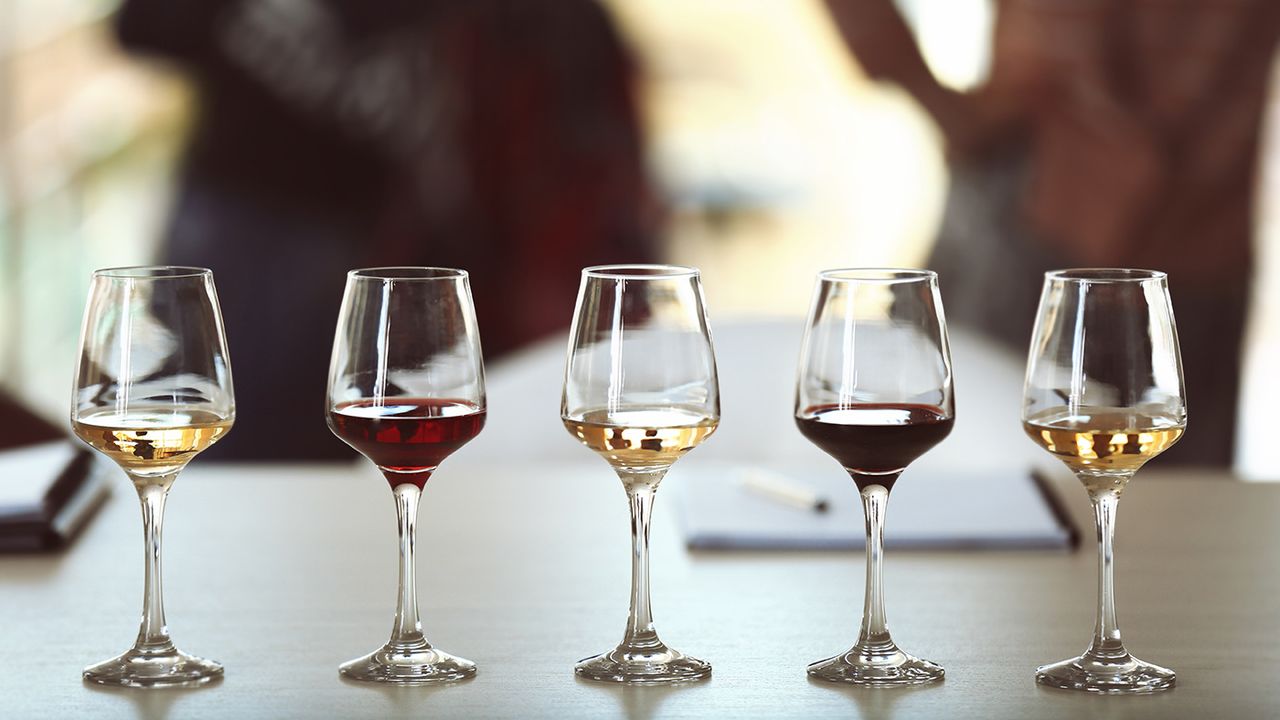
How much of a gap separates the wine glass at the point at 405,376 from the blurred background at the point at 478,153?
1692 millimetres

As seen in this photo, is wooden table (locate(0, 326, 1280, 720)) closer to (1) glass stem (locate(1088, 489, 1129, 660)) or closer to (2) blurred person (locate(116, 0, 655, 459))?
(1) glass stem (locate(1088, 489, 1129, 660))

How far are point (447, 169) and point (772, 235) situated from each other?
103 centimetres

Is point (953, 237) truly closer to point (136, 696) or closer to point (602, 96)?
point (602, 96)

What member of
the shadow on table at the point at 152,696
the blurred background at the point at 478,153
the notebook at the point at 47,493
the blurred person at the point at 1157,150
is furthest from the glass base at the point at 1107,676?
the blurred background at the point at 478,153

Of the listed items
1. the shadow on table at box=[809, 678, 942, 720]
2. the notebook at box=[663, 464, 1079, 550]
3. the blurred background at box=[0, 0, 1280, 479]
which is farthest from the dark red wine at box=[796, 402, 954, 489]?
the blurred background at box=[0, 0, 1280, 479]

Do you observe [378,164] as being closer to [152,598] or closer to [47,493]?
[47,493]

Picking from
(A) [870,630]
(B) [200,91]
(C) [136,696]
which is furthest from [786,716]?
(B) [200,91]

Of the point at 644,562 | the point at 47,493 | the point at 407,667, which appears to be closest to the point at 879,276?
the point at 644,562

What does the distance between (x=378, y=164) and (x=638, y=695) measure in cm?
293

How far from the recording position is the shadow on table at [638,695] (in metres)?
0.70

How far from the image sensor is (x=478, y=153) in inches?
149

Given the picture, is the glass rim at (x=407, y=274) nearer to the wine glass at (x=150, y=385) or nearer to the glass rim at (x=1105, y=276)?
the wine glass at (x=150, y=385)

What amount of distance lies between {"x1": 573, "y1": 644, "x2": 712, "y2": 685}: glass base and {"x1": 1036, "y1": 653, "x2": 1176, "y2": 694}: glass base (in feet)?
0.54

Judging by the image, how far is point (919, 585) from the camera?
938 mm
